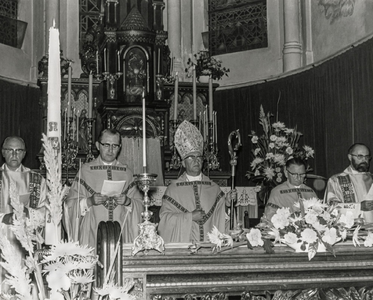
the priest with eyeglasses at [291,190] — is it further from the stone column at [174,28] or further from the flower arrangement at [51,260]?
the stone column at [174,28]

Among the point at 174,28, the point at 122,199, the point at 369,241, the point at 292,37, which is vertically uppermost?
the point at 174,28

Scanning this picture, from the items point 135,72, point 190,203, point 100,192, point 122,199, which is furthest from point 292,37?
point 122,199

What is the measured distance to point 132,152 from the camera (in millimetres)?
9297

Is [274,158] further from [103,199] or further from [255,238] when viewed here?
[255,238]

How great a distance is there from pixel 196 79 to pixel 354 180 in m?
5.19

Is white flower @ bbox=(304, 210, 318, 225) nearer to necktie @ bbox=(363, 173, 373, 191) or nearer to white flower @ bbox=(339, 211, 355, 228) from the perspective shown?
white flower @ bbox=(339, 211, 355, 228)

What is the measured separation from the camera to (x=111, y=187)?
6.14 meters

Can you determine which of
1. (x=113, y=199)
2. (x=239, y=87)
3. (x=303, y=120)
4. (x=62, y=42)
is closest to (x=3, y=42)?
(x=62, y=42)

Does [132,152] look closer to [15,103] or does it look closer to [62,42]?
[15,103]

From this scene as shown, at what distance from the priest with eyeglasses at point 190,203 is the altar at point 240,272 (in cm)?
217

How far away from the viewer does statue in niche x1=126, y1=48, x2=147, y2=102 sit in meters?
10.9

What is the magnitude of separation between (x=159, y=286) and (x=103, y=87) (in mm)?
7691

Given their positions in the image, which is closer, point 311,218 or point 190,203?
point 311,218

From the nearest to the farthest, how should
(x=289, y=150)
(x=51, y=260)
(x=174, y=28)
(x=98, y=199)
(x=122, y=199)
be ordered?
(x=51, y=260) → (x=98, y=199) → (x=122, y=199) → (x=289, y=150) → (x=174, y=28)
